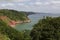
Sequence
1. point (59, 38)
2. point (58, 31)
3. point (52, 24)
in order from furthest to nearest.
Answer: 1. point (52, 24)
2. point (58, 31)
3. point (59, 38)

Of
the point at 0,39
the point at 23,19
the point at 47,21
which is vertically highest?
the point at 0,39

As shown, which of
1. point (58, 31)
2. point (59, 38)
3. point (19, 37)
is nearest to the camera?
point (19, 37)

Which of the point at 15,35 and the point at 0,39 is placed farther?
the point at 15,35

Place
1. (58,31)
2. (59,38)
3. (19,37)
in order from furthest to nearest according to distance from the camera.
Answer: (58,31), (59,38), (19,37)

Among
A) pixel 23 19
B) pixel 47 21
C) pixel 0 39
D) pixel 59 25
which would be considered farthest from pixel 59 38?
pixel 23 19

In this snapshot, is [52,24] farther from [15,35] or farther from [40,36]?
[15,35]

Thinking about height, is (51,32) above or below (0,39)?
below

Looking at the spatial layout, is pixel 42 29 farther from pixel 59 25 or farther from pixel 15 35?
pixel 15 35

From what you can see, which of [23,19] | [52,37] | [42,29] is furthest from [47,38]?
[23,19]

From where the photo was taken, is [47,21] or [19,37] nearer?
[19,37]
